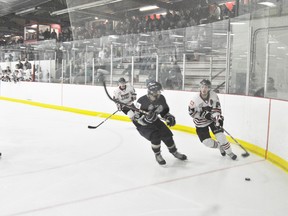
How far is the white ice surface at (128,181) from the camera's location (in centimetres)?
233

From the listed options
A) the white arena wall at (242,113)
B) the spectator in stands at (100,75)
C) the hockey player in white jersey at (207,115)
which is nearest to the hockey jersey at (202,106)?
the hockey player in white jersey at (207,115)

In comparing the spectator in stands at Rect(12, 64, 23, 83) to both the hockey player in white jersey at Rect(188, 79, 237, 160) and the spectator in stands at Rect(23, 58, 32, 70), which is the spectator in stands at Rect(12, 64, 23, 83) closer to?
the spectator in stands at Rect(23, 58, 32, 70)

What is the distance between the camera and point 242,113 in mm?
4574

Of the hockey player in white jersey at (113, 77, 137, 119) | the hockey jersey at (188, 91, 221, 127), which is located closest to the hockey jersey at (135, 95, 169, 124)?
the hockey jersey at (188, 91, 221, 127)

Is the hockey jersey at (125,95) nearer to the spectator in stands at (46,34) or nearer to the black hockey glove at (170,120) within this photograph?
the black hockey glove at (170,120)

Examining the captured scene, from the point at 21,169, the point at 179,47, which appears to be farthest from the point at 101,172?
the point at 179,47

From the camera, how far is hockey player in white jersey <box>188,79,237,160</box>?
377cm

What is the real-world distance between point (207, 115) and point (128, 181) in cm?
134

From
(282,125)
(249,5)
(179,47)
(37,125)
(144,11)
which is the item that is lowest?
(37,125)

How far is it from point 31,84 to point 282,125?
922 centimetres

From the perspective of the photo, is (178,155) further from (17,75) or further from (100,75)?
(17,75)

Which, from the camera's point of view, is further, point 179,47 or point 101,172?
point 179,47

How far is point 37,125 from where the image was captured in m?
6.36

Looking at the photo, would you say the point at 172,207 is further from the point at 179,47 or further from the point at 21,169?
the point at 179,47
